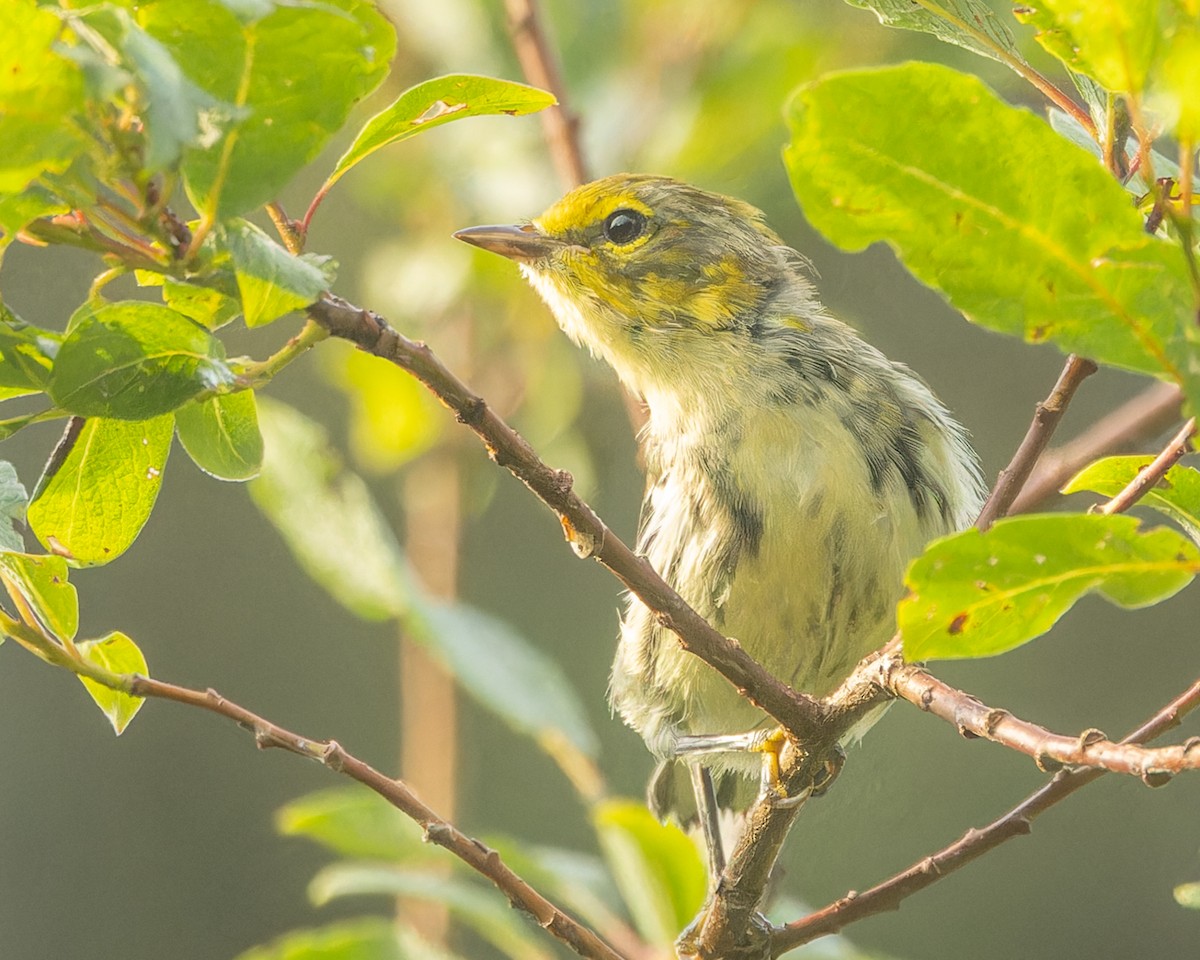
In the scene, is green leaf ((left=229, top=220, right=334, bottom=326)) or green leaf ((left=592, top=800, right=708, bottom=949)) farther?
green leaf ((left=592, top=800, right=708, bottom=949))

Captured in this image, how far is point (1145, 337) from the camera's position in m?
1.12

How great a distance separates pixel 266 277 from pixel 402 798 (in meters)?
0.88

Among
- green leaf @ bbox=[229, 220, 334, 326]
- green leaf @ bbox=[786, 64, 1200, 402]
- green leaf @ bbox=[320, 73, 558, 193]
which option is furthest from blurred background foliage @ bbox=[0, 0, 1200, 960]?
green leaf @ bbox=[786, 64, 1200, 402]

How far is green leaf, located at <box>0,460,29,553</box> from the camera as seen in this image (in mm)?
1499

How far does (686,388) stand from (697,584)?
40 centimetres

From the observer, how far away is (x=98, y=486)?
1550 millimetres

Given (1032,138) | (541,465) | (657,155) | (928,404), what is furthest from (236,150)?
(657,155)

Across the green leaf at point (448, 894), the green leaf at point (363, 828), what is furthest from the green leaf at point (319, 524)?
the green leaf at point (448, 894)

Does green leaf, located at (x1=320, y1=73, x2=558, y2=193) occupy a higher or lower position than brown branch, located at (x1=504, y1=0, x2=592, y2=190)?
lower

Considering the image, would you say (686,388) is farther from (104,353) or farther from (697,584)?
(104,353)

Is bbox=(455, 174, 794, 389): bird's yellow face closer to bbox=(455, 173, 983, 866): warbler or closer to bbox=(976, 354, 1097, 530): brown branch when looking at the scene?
bbox=(455, 173, 983, 866): warbler

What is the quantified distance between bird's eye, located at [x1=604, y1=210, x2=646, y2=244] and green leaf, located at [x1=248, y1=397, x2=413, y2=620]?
0.87 meters

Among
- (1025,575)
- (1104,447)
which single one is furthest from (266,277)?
(1104,447)

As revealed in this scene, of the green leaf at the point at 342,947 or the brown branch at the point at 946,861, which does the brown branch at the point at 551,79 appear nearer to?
the green leaf at the point at 342,947
